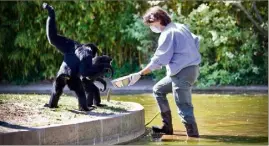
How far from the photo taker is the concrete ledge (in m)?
5.61

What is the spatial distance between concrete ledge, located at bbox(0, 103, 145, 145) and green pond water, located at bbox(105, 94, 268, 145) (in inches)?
7.0

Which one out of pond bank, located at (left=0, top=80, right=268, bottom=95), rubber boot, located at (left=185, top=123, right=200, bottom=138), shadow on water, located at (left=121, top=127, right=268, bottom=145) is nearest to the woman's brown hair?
rubber boot, located at (left=185, top=123, right=200, bottom=138)

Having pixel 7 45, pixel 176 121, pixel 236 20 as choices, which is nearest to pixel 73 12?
pixel 7 45

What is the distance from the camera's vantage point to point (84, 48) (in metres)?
7.27

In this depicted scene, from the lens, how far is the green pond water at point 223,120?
6653 millimetres

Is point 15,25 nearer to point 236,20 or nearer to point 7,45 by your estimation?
point 7,45

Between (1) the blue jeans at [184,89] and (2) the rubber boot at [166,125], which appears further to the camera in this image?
(2) the rubber boot at [166,125]

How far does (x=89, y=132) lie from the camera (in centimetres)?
621

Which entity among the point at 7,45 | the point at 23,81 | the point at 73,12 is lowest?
the point at 23,81

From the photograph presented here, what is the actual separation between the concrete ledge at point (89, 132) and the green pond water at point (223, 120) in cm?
18

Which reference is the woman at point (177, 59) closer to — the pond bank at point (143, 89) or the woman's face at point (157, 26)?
the woman's face at point (157, 26)

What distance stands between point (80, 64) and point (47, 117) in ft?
2.83

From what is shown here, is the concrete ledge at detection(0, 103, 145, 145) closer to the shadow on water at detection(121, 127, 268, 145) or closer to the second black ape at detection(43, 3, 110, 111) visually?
A: the shadow on water at detection(121, 127, 268, 145)

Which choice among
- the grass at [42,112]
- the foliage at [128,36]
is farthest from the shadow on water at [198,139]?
the foliage at [128,36]
